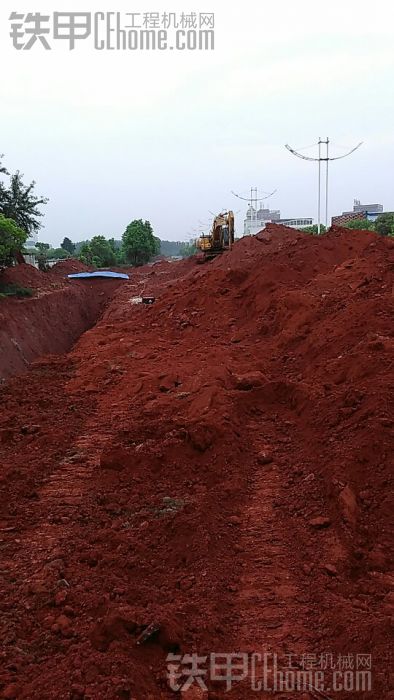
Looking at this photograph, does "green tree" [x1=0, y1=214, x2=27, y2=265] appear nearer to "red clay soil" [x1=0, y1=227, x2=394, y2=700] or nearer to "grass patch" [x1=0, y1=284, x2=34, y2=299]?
"grass patch" [x1=0, y1=284, x2=34, y2=299]

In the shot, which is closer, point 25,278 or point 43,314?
point 43,314

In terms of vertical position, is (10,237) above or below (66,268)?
above

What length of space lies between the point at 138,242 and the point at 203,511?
43343 millimetres

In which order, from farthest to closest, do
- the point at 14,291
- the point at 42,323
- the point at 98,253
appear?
the point at 98,253
the point at 14,291
the point at 42,323

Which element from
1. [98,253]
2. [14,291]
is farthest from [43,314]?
[98,253]

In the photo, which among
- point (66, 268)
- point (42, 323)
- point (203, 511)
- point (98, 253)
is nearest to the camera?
point (203, 511)

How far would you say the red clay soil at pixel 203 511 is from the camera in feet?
11.5

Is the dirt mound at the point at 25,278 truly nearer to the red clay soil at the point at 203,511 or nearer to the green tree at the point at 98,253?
the red clay soil at the point at 203,511

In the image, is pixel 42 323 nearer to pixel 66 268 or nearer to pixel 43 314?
pixel 43 314

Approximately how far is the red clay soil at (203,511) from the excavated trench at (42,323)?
110 inches

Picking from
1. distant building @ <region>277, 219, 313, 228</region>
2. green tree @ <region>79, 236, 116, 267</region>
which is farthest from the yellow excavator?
distant building @ <region>277, 219, 313, 228</region>

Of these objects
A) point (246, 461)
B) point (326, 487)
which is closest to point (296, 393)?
point (246, 461)

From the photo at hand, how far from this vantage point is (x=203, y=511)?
5.16 meters

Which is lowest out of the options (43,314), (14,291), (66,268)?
(43,314)
